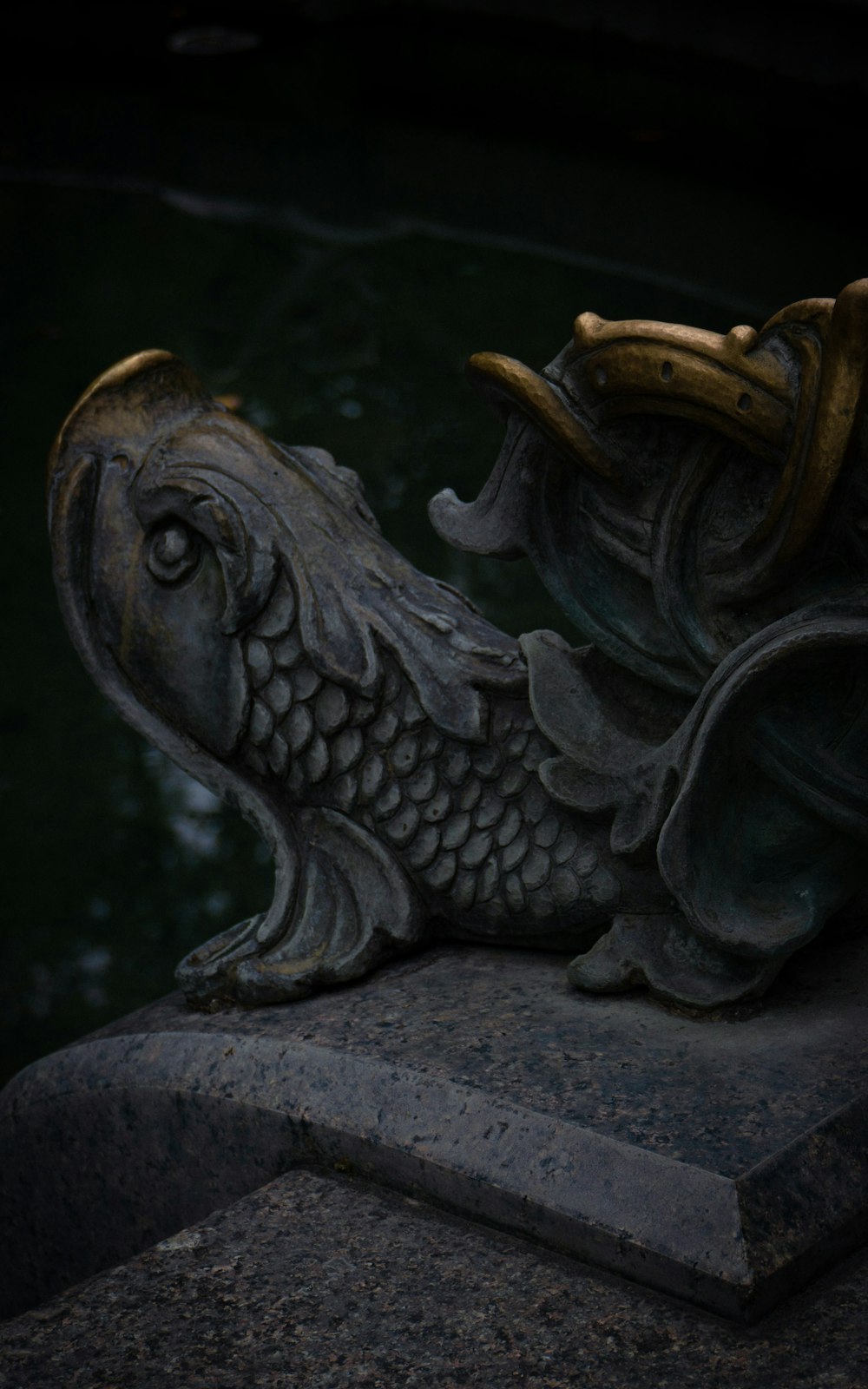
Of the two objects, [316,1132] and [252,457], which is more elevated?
[252,457]

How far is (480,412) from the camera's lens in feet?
14.9

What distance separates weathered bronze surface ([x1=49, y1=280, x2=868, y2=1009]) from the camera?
62.3 inches

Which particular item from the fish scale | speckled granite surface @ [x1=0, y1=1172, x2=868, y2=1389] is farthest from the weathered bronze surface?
speckled granite surface @ [x1=0, y1=1172, x2=868, y2=1389]

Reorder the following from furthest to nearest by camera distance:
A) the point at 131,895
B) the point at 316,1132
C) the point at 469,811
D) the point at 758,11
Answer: the point at 758,11, the point at 131,895, the point at 469,811, the point at 316,1132

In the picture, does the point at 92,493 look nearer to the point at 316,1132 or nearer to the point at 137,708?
the point at 137,708

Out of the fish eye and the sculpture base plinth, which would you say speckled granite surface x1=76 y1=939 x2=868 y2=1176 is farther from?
the fish eye

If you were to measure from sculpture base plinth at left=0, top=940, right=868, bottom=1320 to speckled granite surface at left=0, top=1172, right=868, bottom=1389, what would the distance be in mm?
37

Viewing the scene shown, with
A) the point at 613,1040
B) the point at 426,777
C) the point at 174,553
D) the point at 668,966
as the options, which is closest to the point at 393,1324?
the point at 613,1040

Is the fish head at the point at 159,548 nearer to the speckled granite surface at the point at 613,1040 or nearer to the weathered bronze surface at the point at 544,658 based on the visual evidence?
the weathered bronze surface at the point at 544,658

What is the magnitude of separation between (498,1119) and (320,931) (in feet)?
1.43

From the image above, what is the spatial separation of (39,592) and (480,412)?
4.50ft

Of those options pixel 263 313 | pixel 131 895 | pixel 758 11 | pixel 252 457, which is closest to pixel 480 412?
pixel 263 313

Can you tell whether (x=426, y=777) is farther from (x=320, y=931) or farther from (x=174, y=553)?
(x=174, y=553)

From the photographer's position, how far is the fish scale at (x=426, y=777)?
1.86 metres
